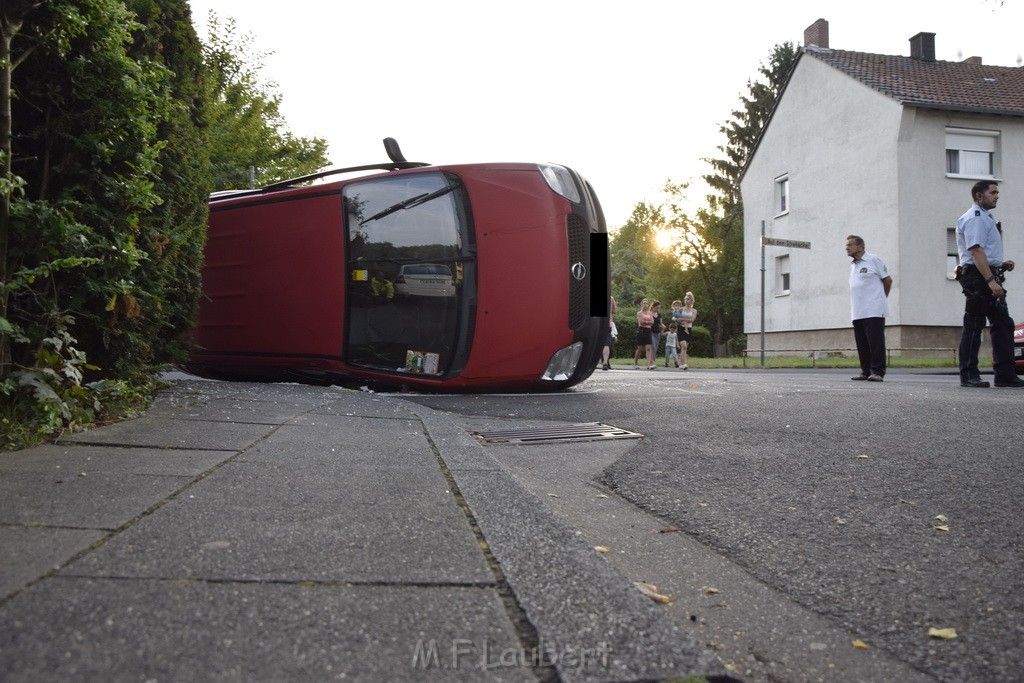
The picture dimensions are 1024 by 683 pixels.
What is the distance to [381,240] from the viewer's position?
8258 mm

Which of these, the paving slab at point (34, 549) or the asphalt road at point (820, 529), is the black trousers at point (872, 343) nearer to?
the asphalt road at point (820, 529)

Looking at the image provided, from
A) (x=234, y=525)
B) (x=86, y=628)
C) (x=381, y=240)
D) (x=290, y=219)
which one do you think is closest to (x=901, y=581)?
(x=234, y=525)

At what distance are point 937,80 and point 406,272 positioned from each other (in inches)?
921

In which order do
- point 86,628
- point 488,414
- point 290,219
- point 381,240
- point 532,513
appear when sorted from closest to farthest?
point 86,628 → point 532,513 → point 488,414 → point 381,240 → point 290,219

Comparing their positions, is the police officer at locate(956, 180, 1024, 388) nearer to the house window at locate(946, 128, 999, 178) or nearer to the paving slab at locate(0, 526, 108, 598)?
the paving slab at locate(0, 526, 108, 598)

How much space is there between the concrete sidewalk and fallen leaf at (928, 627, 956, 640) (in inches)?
27.8

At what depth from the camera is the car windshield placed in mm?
8039

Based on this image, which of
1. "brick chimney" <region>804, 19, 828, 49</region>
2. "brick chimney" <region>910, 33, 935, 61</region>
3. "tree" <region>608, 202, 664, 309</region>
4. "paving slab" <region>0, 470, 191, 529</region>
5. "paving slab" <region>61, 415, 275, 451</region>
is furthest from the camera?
"tree" <region>608, 202, 664, 309</region>

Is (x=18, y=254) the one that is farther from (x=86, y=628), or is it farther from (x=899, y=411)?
(x=899, y=411)

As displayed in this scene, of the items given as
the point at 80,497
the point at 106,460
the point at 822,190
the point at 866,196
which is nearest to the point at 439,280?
the point at 106,460

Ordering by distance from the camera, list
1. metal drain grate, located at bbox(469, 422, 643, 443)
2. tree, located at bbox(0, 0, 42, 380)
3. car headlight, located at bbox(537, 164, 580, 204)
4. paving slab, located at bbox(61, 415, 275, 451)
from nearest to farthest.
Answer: tree, located at bbox(0, 0, 42, 380) → paving slab, located at bbox(61, 415, 275, 451) → metal drain grate, located at bbox(469, 422, 643, 443) → car headlight, located at bbox(537, 164, 580, 204)

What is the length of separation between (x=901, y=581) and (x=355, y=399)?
5199 millimetres

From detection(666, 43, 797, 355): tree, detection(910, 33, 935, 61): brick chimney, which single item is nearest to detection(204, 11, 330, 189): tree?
detection(910, 33, 935, 61): brick chimney

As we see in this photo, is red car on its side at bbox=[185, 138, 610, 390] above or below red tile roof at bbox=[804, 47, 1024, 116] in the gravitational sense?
below
